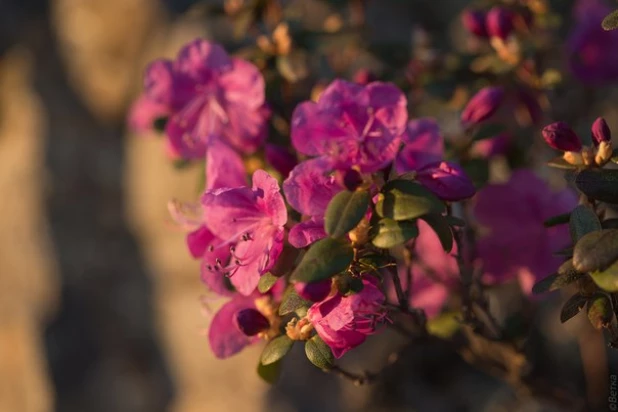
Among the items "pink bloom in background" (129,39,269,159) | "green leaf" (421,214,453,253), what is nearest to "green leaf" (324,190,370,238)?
"green leaf" (421,214,453,253)

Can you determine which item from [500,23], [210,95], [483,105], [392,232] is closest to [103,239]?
[210,95]

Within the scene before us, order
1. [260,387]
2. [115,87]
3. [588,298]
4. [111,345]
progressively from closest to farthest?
1. [588,298]
2. [260,387]
3. [111,345]
4. [115,87]

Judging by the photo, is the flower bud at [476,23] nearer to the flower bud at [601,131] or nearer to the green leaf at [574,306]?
the flower bud at [601,131]

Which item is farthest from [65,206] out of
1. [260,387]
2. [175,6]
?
[260,387]

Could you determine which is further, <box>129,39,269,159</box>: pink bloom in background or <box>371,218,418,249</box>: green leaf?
<box>129,39,269,159</box>: pink bloom in background

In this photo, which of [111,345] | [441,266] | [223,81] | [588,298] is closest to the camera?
[588,298]

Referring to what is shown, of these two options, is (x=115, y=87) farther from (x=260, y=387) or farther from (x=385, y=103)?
(x=385, y=103)

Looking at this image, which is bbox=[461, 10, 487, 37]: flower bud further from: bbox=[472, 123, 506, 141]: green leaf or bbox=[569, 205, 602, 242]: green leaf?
bbox=[569, 205, 602, 242]: green leaf
